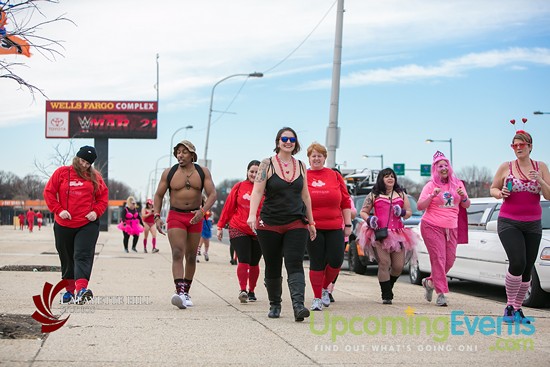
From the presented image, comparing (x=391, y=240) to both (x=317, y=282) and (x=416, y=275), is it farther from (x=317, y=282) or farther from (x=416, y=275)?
(x=416, y=275)

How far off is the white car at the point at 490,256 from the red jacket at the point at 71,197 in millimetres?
5069

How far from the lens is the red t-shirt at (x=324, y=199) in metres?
9.12

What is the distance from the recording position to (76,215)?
9.24m

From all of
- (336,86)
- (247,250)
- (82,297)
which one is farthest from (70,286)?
(336,86)

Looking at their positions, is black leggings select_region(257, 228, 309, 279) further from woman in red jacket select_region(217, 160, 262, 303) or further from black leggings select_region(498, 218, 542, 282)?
black leggings select_region(498, 218, 542, 282)

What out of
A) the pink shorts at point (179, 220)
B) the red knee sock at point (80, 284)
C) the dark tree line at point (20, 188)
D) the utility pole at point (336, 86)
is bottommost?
the dark tree line at point (20, 188)

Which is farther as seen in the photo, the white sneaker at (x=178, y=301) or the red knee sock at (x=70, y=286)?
the red knee sock at (x=70, y=286)

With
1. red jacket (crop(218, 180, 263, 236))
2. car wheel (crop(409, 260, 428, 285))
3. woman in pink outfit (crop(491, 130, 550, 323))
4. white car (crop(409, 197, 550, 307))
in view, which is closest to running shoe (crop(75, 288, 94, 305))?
red jacket (crop(218, 180, 263, 236))

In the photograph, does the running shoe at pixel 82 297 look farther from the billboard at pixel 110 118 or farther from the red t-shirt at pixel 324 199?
the billboard at pixel 110 118

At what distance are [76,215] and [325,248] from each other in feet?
9.37

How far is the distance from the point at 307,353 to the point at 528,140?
155 inches

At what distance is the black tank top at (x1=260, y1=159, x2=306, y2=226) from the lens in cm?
794

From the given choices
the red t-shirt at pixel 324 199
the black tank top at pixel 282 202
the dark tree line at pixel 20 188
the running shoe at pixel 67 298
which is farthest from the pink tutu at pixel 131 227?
the dark tree line at pixel 20 188

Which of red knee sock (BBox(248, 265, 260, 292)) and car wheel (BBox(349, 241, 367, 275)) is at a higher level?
red knee sock (BBox(248, 265, 260, 292))
